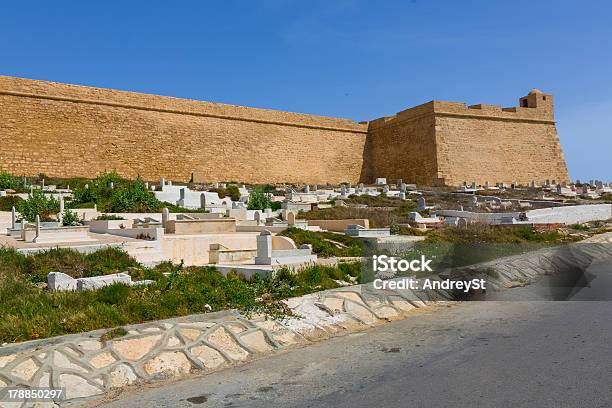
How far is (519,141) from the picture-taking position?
137 ft

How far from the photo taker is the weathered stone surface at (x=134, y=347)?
471 cm

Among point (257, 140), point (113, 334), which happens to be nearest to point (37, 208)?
point (113, 334)

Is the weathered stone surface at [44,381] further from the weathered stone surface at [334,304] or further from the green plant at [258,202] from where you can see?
the green plant at [258,202]

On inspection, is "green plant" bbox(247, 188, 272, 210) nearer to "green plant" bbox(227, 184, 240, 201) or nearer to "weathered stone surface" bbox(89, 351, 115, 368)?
"green plant" bbox(227, 184, 240, 201)

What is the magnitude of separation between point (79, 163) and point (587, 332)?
94.2 feet

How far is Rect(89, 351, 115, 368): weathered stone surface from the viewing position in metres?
4.50

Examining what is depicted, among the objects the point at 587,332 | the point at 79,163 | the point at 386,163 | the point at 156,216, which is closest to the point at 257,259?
the point at 587,332

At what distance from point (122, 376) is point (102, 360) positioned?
0.83 feet

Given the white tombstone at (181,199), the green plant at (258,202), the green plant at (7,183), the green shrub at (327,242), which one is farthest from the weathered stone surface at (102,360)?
the green plant at (7,183)

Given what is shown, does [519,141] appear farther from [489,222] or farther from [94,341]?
[94,341]

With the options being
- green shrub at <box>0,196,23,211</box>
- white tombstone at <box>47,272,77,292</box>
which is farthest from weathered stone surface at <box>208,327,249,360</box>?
green shrub at <box>0,196,23,211</box>

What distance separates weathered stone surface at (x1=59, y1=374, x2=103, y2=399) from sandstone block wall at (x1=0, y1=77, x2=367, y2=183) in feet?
86.1

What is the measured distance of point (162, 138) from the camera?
108ft

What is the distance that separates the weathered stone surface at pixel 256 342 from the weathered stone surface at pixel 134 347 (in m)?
0.88
